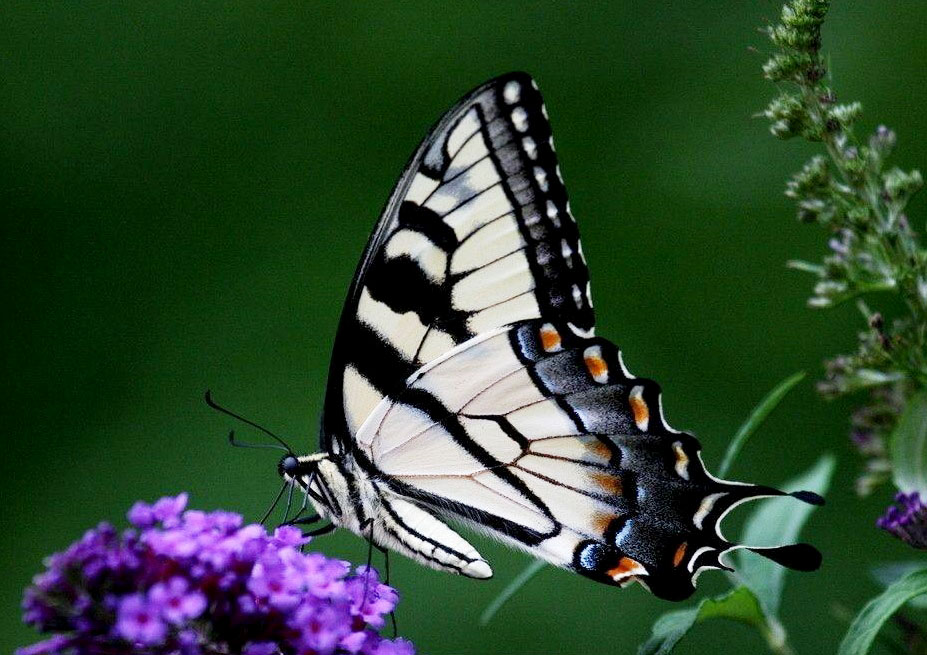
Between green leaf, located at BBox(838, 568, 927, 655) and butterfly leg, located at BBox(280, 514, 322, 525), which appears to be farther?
butterfly leg, located at BBox(280, 514, 322, 525)

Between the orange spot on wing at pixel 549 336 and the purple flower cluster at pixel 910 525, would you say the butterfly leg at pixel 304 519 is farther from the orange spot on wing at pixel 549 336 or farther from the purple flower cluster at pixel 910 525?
the purple flower cluster at pixel 910 525

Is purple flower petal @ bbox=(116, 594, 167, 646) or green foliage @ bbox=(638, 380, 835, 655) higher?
purple flower petal @ bbox=(116, 594, 167, 646)

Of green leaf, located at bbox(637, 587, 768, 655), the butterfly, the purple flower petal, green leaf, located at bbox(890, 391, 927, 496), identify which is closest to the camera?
the purple flower petal

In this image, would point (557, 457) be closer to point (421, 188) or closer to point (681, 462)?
point (681, 462)

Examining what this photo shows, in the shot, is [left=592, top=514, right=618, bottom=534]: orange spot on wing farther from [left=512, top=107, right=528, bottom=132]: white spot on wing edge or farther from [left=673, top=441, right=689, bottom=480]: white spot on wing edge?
[left=512, top=107, right=528, bottom=132]: white spot on wing edge

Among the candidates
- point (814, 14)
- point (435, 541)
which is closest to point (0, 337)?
point (435, 541)

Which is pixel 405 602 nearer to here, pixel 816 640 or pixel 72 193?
pixel 816 640

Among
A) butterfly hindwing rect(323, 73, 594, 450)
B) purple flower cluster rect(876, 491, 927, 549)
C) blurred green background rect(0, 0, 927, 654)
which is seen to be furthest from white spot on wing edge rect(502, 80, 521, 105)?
blurred green background rect(0, 0, 927, 654)

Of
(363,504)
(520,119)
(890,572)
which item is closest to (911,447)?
(890,572)
